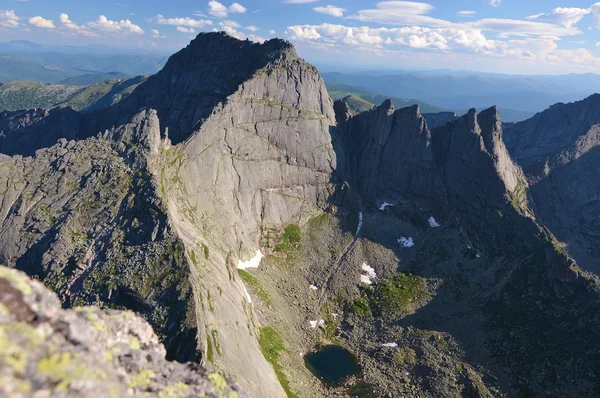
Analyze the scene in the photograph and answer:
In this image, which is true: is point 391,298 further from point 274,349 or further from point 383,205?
point 383,205

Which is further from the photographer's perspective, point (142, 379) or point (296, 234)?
point (296, 234)

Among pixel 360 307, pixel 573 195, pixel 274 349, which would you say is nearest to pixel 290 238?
pixel 360 307

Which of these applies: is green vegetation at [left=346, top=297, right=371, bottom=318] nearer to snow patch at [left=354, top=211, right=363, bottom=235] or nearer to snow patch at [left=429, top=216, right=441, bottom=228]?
snow patch at [left=354, top=211, right=363, bottom=235]

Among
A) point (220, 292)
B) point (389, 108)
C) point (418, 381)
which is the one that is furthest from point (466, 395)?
point (389, 108)

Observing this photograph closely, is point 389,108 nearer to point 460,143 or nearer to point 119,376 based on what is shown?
point 460,143

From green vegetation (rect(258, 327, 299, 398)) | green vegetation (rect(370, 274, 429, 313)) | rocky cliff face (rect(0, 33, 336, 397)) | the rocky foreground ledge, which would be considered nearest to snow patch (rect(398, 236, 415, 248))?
green vegetation (rect(370, 274, 429, 313))
